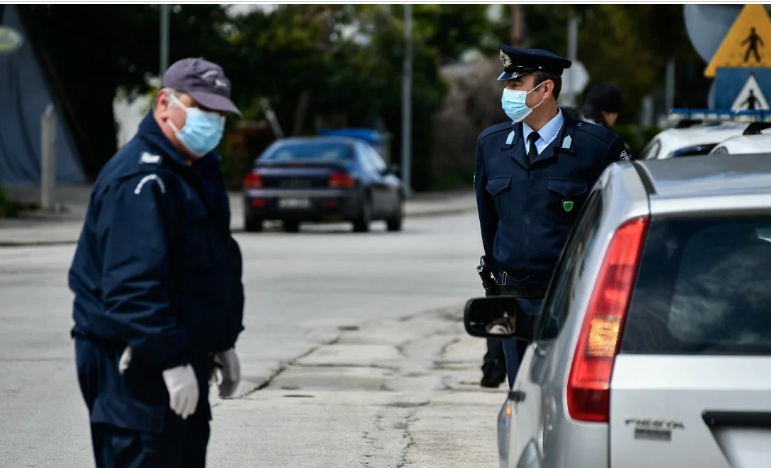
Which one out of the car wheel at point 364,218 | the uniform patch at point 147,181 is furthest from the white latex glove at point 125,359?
the car wheel at point 364,218

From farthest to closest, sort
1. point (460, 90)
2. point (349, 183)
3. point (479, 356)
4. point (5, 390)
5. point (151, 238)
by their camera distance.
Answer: point (460, 90) < point (349, 183) < point (479, 356) < point (5, 390) < point (151, 238)

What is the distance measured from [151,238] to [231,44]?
121ft

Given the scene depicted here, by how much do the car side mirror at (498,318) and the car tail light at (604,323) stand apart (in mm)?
1161

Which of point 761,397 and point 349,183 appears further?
point 349,183

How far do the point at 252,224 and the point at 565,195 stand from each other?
20.0m

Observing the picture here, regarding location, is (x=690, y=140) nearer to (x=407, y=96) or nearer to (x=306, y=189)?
(x=306, y=189)

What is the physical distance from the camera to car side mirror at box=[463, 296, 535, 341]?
4.90 metres

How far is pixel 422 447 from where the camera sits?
26.6 feet

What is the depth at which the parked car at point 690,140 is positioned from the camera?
10.5m

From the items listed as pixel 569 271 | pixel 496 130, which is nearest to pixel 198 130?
pixel 569 271

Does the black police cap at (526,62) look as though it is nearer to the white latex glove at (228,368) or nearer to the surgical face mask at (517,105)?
the surgical face mask at (517,105)

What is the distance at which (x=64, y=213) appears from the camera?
92.7ft

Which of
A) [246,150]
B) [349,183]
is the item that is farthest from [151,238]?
[246,150]

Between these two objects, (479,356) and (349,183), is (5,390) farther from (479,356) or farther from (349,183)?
(349,183)
